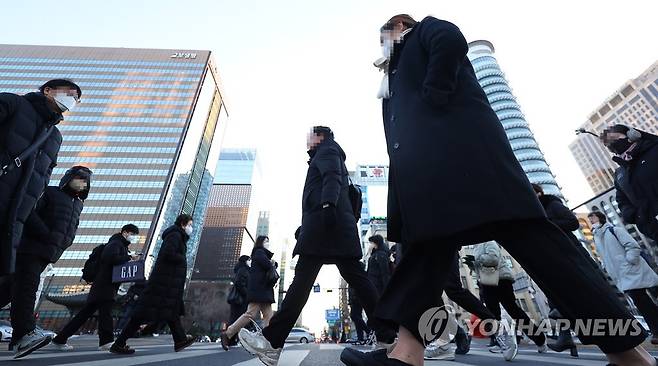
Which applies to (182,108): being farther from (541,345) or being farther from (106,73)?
(541,345)

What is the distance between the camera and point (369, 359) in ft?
4.59

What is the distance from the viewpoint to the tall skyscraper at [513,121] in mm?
73250

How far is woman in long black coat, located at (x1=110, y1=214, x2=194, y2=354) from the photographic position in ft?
13.5

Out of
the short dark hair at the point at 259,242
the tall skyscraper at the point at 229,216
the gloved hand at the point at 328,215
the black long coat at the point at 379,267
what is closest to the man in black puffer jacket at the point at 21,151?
the gloved hand at the point at 328,215

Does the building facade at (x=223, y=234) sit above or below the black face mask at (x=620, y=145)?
above

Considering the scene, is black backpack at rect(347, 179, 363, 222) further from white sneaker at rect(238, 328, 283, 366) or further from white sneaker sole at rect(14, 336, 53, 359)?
white sneaker sole at rect(14, 336, 53, 359)

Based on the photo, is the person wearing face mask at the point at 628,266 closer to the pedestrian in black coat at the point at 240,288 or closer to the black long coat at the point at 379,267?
the black long coat at the point at 379,267

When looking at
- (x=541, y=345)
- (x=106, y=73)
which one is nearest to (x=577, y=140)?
(x=541, y=345)

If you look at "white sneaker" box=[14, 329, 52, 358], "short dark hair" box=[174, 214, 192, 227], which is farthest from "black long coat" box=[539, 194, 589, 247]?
"white sneaker" box=[14, 329, 52, 358]

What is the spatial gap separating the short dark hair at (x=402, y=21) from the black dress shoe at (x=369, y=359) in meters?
1.86

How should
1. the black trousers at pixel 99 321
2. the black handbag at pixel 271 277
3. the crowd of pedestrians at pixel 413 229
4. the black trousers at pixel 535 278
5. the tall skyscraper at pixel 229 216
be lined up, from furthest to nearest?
the tall skyscraper at pixel 229 216 < the black handbag at pixel 271 277 < the black trousers at pixel 99 321 < the crowd of pedestrians at pixel 413 229 < the black trousers at pixel 535 278

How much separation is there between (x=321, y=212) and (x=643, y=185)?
3.56 m

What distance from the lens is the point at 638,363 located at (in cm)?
108

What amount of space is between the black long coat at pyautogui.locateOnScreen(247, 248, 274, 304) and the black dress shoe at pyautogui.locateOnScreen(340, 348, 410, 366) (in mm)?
3572
